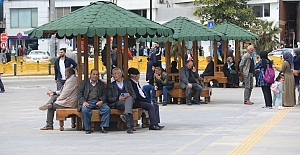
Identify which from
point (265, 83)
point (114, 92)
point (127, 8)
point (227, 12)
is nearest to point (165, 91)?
point (265, 83)

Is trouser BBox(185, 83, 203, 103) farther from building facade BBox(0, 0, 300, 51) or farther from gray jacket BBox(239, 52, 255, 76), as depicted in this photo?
building facade BBox(0, 0, 300, 51)

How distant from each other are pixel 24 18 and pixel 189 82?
2450 inches

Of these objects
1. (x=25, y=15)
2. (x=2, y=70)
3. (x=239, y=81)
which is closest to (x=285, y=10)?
(x=25, y=15)

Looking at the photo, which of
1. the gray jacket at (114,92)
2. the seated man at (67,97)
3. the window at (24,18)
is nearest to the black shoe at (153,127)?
the gray jacket at (114,92)

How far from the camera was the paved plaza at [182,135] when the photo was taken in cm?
1212

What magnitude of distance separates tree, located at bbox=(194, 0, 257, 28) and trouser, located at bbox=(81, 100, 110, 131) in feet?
144

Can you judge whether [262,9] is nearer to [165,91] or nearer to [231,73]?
[231,73]

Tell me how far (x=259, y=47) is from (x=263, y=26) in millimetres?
2999

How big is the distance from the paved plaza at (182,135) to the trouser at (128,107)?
11.4 inches

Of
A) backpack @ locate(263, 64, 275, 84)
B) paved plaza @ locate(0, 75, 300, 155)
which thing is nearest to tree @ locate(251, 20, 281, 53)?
backpack @ locate(263, 64, 275, 84)

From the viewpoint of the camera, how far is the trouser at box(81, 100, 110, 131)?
14477 mm

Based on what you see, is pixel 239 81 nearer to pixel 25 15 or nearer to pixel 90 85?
pixel 90 85

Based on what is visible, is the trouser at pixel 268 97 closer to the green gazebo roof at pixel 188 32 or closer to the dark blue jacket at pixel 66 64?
the green gazebo roof at pixel 188 32

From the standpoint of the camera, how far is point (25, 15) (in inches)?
3228
